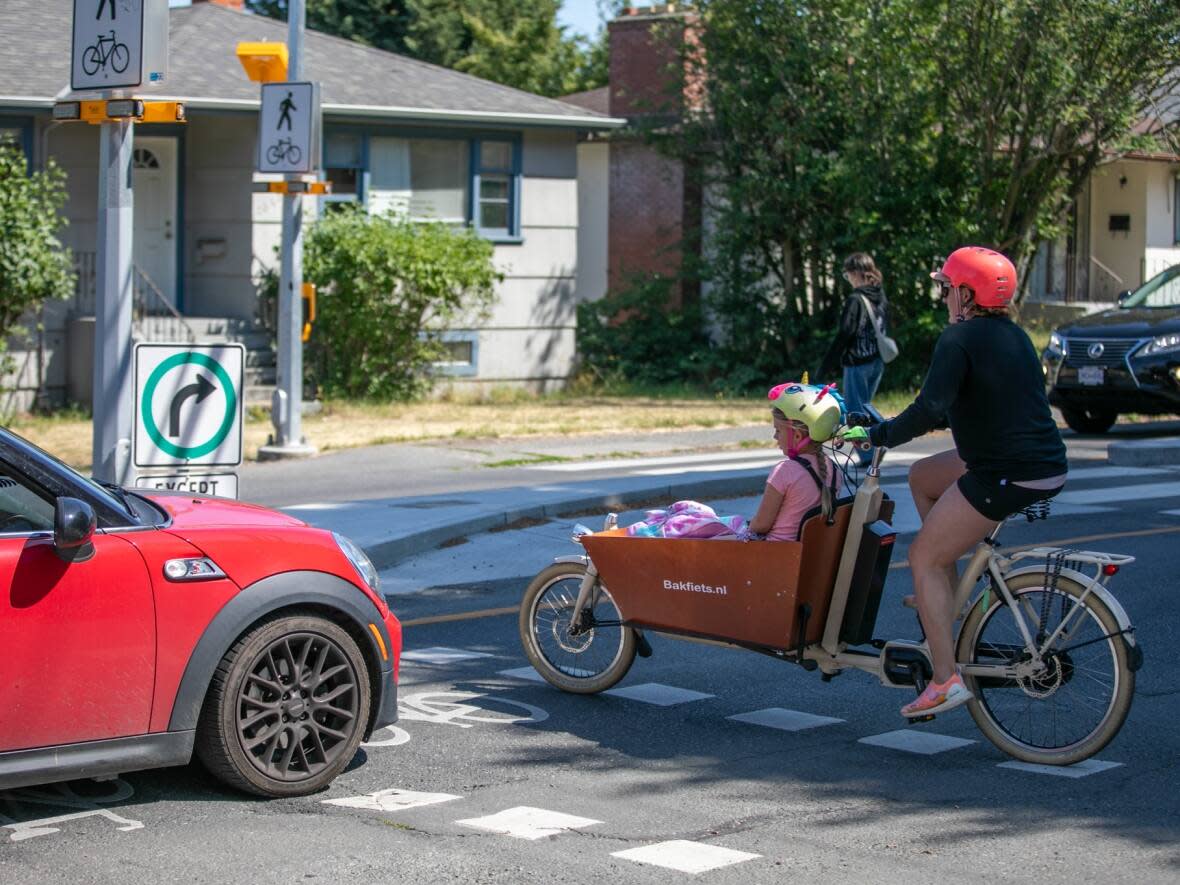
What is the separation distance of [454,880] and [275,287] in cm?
1875

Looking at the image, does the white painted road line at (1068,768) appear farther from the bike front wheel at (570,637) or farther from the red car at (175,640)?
the red car at (175,640)

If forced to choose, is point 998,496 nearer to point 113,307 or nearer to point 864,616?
point 864,616

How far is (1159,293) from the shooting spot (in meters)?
19.7

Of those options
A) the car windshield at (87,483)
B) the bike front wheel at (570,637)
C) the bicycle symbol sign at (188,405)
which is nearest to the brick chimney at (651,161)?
the bicycle symbol sign at (188,405)

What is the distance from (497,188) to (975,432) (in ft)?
66.6

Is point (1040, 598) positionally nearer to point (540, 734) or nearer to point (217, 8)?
point (540, 734)

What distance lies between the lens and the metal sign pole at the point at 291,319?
16188 mm

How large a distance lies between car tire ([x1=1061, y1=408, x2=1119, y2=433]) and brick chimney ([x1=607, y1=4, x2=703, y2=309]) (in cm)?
964

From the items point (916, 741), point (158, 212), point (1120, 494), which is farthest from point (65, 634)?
point (158, 212)

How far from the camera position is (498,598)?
9781 mm

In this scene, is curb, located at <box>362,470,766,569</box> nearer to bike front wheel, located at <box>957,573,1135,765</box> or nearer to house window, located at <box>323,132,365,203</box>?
bike front wheel, located at <box>957,573,1135,765</box>

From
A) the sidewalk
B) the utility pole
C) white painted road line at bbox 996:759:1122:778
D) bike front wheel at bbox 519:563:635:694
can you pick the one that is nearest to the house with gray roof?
the utility pole

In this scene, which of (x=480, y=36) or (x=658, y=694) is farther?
(x=480, y=36)

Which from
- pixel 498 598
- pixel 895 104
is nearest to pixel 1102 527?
pixel 498 598
